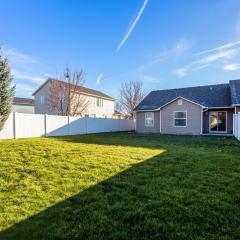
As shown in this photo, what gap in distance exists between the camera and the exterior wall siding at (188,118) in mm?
19656

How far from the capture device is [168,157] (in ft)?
26.5

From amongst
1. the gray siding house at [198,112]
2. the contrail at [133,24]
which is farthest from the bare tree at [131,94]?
the contrail at [133,24]

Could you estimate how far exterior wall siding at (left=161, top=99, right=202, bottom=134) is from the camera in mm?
19656

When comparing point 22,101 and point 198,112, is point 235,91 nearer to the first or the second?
point 198,112

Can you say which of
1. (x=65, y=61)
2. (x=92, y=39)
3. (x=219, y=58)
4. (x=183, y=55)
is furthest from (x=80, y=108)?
(x=219, y=58)

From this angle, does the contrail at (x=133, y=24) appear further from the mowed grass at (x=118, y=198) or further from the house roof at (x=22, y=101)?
the house roof at (x=22, y=101)

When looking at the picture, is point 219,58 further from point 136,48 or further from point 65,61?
point 65,61

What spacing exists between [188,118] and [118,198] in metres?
16.8

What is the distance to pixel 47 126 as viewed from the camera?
16281 millimetres

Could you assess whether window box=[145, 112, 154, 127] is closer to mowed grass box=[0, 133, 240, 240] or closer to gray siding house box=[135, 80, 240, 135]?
gray siding house box=[135, 80, 240, 135]

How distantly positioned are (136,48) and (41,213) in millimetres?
17513

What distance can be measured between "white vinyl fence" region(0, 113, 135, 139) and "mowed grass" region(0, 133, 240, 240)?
6510 mm

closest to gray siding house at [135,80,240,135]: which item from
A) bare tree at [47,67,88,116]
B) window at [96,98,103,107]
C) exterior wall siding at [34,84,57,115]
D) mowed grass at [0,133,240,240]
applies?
bare tree at [47,67,88,116]

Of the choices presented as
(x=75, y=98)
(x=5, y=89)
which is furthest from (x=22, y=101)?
(x=5, y=89)
